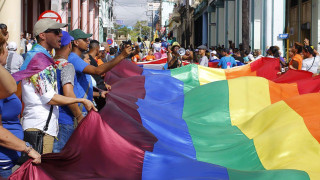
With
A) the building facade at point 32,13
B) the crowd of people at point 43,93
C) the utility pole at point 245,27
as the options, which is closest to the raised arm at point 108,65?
the crowd of people at point 43,93

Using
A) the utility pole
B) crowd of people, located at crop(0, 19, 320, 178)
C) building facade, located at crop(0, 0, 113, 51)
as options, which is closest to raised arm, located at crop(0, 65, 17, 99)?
crowd of people, located at crop(0, 19, 320, 178)

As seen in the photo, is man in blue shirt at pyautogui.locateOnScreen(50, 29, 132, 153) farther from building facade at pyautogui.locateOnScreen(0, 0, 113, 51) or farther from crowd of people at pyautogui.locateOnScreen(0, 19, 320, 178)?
building facade at pyautogui.locateOnScreen(0, 0, 113, 51)

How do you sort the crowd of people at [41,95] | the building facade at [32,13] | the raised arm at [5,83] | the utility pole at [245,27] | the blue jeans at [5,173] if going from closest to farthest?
the raised arm at [5,83] → the crowd of people at [41,95] → the blue jeans at [5,173] → the building facade at [32,13] → the utility pole at [245,27]

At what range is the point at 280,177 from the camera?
427cm

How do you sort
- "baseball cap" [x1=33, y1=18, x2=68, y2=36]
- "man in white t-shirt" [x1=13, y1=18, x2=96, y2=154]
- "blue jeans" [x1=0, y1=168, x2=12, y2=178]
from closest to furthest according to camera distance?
"blue jeans" [x1=0, y1=168, x2=12, y2=178] → "man in white t-shirt" [x1=13, y1=18, x2=96, y2=154] → "baseball cap" [x1=33, y1=18, x2=68, y2=36]

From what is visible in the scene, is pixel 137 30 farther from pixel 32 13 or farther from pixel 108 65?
pixel 108 65

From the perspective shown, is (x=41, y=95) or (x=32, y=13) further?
(x=32, y=13)

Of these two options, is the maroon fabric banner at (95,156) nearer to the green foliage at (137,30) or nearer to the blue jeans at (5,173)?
the blue jeans at (5,173)

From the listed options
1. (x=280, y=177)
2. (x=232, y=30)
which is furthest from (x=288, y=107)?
(x=232, y=30)

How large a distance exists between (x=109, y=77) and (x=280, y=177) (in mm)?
7391

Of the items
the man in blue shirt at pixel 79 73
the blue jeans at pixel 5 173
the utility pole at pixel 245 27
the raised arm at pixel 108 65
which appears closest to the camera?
the blue jeans at pixel 5 173

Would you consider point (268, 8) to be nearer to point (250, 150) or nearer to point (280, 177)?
point (250, 150)

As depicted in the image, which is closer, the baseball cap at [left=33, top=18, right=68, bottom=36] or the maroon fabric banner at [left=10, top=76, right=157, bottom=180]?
the maroon fabric banner at [left=10, top=76, right=157, bottom=180]

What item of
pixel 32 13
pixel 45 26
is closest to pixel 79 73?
pixel 45 26
